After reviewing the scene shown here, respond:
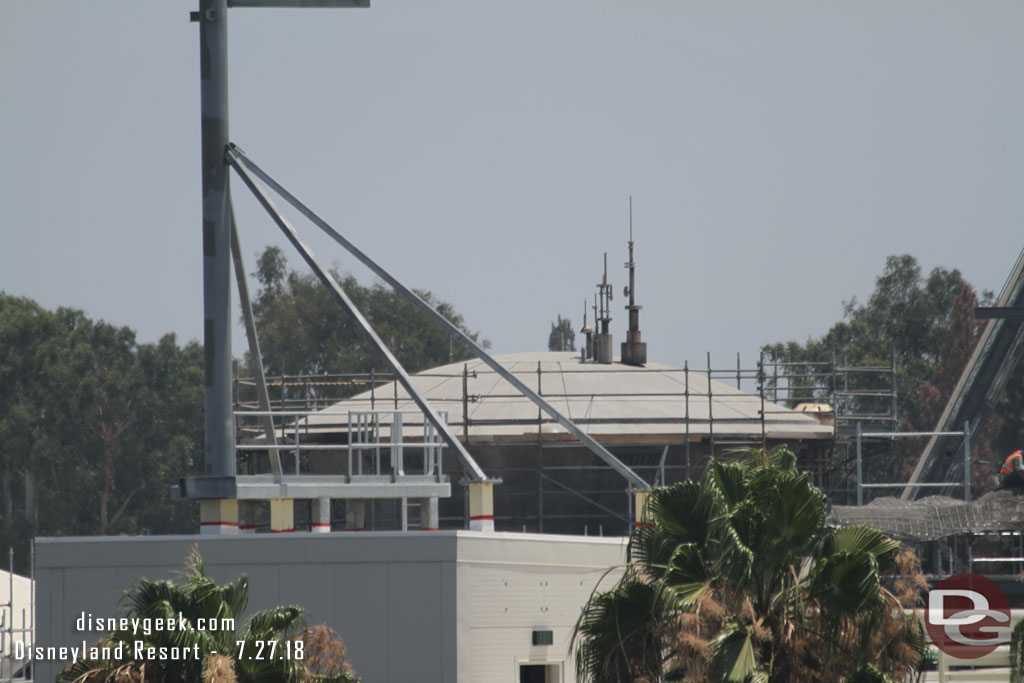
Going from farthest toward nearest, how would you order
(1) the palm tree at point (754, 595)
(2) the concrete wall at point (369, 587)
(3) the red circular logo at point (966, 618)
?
1. (3) the red circular logo at point (966, 618)
2. (2) the concrete wall at point (369, 587)
3. (1) the palm tree at point (754, 595)

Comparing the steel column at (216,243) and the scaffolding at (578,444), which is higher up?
the steel column at (216,243)

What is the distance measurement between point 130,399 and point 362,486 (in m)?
53.9

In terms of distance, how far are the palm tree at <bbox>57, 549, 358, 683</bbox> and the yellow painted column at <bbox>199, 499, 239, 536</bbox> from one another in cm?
655

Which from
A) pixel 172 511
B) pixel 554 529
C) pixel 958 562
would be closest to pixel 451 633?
pixel 554 529

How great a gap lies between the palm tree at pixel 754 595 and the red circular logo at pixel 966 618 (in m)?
9.32

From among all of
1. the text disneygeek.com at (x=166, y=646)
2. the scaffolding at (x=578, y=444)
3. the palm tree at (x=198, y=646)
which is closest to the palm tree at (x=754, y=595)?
the palm tree at (x=198, y=646)

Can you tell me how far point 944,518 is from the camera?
1409 inches

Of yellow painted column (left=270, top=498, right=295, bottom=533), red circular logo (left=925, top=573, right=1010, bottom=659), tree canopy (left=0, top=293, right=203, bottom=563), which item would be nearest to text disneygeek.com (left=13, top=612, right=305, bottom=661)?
yellow painted column (left=270, top=498, right=295, bottom=533)

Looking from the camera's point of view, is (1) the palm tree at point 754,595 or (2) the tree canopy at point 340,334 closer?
(1) the palm tree at point 754,595

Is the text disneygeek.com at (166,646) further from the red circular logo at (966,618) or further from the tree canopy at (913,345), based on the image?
the tree canopy at (913,345)

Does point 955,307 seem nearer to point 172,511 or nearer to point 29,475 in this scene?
point 172,511

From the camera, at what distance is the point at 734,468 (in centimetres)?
1759

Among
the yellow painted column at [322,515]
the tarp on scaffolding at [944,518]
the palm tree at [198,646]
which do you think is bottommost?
the tarp on scaffolding at [944,518]

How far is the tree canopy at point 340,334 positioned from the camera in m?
83.2
